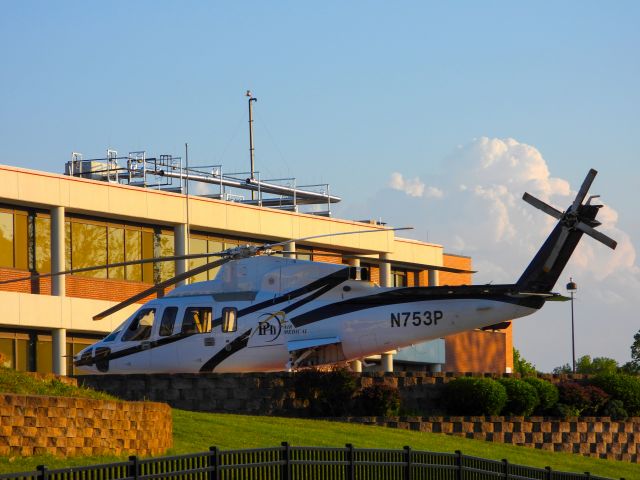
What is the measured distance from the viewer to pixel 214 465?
19219mm

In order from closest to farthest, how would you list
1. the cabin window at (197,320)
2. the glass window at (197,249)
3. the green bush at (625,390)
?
the cabin window at (197,320)
the green bush at (625,390)
the glass window at (197,249)

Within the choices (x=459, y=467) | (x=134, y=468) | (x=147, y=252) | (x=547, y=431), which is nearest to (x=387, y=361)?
(x=147, y=252)

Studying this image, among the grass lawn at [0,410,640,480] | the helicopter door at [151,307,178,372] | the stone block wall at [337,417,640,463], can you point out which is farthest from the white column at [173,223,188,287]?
the grass lawn at [0,410,640,480]

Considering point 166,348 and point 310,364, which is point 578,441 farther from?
point 166,348

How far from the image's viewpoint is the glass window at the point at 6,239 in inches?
2137

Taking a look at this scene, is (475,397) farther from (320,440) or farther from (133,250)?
(133,250)

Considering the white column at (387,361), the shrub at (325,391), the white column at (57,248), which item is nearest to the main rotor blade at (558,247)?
the shrub at (325,391)

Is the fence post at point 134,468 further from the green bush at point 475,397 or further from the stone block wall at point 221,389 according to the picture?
the green bush at point 475,397

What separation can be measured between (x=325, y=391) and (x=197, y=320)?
4.13m

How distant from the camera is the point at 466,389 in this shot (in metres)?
36.4

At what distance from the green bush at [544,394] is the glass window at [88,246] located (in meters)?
24.4

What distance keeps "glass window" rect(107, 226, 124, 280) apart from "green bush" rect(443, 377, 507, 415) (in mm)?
24964

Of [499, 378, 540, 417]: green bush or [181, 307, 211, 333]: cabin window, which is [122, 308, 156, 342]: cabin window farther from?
[499, 378, 540, 417]: green bush

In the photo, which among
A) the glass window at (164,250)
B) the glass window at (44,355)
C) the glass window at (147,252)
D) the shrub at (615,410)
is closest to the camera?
the shrub at (615,410)
